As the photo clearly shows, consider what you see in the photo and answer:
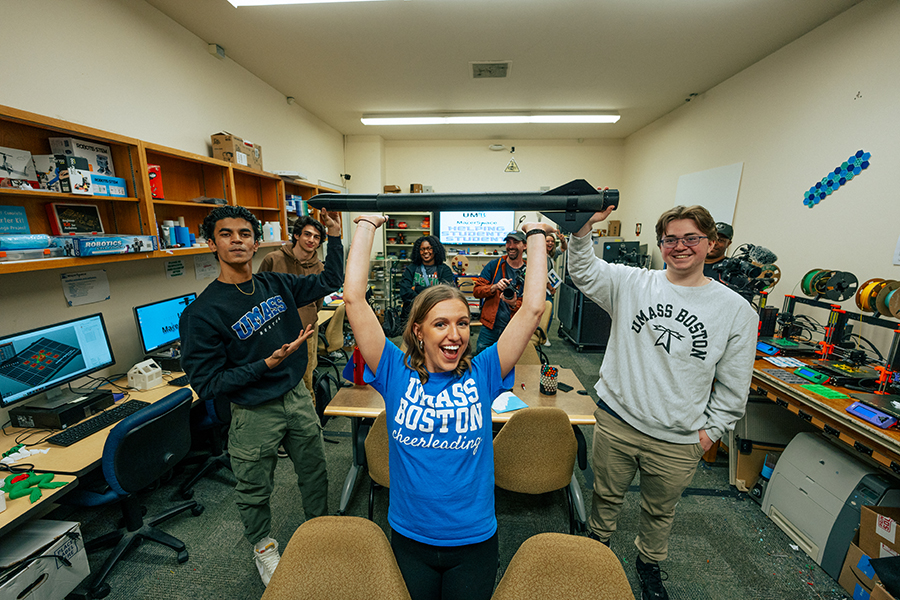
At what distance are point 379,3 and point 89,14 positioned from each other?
1.73m

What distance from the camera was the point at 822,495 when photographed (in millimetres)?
1753

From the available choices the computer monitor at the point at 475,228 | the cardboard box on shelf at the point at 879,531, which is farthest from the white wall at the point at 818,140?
the computer monitor at the point at 475,228

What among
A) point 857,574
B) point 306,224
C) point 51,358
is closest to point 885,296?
point 857,574

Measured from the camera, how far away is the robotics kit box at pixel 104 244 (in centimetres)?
170

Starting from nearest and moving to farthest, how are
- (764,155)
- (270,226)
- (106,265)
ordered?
1. (106,265)
2. (764,155)
3. (270,226)

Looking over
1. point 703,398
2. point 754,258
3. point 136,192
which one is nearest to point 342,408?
point 703,398

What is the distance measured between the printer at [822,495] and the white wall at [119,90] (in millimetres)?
4251

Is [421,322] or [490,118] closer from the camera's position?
[421,322]

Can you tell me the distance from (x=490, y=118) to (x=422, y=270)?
273 centimetres

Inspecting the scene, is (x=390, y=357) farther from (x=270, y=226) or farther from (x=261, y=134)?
(x=261, y=134)

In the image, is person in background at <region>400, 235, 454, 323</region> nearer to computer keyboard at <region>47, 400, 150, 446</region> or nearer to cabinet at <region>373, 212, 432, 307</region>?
computer keyboard at <region>47, 400, 150, 446</region>

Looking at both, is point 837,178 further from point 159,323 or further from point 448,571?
point 159,323

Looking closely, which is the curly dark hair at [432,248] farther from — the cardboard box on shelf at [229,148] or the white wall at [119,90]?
the white wall at [119,90]

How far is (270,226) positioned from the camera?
11.3ft
